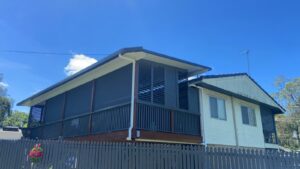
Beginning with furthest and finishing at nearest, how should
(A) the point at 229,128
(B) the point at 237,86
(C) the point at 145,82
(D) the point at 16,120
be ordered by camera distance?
(D) the point at 16,120
(B) the point at 237,86
(A) the point at 229,128
(C) the point at 145,82

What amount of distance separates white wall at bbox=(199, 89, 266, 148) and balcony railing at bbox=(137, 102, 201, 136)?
0.92 metres

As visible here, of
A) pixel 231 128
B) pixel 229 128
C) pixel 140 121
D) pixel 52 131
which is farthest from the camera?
pixel 52 131

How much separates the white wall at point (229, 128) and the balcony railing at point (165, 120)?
0.92 metres

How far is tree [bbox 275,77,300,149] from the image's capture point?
34056 millimetres

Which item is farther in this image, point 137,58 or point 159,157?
point 137,58

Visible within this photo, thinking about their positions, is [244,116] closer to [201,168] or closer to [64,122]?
[201,168]

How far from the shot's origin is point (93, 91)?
40.3 ft

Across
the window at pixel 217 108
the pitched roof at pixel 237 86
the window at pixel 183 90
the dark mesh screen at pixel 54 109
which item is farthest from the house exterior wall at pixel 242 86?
the dark mesh screen at pixel 54 109

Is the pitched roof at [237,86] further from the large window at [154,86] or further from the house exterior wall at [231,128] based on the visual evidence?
the large window at [154,86]

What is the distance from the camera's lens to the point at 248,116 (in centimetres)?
1575

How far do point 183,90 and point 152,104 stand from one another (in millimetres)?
2816

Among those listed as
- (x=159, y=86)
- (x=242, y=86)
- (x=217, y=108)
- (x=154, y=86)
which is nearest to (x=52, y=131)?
(x=154, y=86)

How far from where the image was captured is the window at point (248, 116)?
605 inches

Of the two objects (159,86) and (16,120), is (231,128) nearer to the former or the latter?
(159,86)
